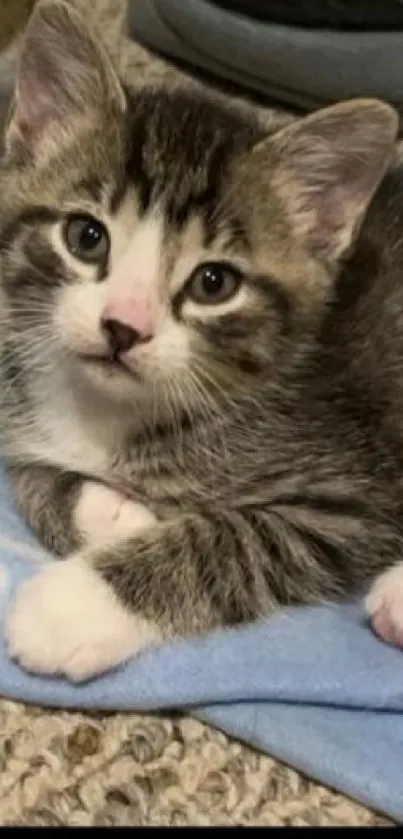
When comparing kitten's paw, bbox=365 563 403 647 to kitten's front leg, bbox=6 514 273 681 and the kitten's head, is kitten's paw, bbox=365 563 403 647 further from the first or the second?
the kitten's head

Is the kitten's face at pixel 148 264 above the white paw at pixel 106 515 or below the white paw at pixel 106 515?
above

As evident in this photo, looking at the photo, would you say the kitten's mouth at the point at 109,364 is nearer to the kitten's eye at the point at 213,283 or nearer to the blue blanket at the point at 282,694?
the kitten's eye at the point at 213,283

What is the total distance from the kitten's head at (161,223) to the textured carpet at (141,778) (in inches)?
11.5

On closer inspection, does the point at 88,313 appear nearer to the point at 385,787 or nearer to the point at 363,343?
the point at 363,343

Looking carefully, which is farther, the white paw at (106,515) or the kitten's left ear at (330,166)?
→ the white paw at (106,515)

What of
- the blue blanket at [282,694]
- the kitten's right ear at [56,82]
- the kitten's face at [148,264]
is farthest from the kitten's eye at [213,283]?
the blue blanket at [282,694]

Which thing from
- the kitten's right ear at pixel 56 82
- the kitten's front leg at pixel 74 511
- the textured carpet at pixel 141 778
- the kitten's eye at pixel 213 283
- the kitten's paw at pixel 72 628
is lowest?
the textured carpet at pixel 141 778

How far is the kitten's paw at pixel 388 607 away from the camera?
1221 millimetres

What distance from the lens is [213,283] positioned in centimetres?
117

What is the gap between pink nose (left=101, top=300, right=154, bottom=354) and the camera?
1095 millimetres

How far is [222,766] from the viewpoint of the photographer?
3.80 feet

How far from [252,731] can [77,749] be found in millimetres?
149

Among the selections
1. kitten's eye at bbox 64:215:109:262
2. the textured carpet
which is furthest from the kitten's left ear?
the textured carpet

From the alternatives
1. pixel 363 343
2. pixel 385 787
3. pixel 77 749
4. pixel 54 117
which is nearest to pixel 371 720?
pixel 385 787
